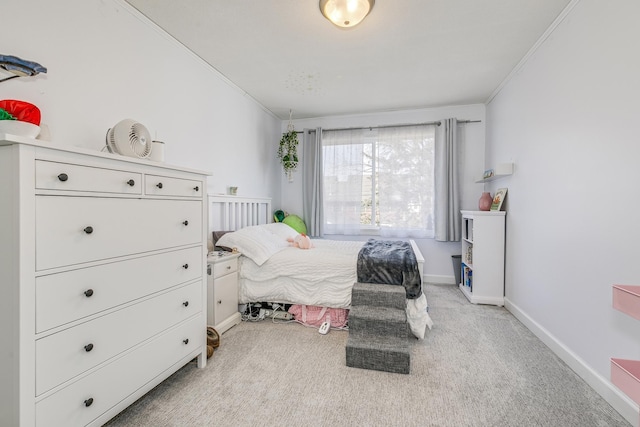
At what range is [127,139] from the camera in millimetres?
1636

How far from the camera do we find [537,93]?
8.23 ft

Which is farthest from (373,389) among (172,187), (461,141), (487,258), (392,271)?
(461,141)

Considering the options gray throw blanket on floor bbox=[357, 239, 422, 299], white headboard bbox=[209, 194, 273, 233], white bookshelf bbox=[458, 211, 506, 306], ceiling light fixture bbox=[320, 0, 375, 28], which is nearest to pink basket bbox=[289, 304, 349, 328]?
gray throw blanket on floor bbox=[357, 239, 422, 299]

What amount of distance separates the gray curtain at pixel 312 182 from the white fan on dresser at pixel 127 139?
9.61 feet

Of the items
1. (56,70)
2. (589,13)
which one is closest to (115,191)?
(56,70)

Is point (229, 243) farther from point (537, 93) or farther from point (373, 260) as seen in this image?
point (537, 93)

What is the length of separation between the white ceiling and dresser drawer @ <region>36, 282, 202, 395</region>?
2082mm

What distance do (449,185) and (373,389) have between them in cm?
312

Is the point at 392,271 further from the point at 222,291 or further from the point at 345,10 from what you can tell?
the point at 345,10

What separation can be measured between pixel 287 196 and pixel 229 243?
83.0 inches

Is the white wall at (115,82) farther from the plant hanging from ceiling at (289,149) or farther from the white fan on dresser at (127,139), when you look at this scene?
the plant hanging from ceiling at (289,149)

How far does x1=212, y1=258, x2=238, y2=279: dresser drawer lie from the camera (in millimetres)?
2436

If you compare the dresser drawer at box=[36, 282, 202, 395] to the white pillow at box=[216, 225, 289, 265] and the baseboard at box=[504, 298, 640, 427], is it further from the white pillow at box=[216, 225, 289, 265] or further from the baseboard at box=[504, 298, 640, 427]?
the baseboard at box=[504, 298, 640, 427]

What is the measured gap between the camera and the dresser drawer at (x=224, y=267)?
2436 mm
